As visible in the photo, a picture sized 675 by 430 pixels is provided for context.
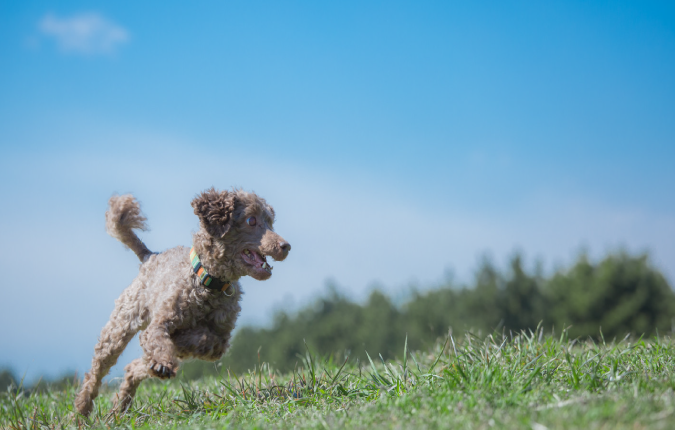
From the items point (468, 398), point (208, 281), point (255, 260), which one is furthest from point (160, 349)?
point (468, 398)

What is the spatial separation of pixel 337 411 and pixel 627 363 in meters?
2.33

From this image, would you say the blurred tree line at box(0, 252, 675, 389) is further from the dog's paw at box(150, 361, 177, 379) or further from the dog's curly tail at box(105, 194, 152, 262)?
the dog's paw at box(150, 361, 177, 379)

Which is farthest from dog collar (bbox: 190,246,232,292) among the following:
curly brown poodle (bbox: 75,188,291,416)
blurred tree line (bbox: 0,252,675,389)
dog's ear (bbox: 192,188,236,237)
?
blurred tree line (bbox: 0,252,675,389)

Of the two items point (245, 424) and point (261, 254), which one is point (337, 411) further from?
point (261, 254)

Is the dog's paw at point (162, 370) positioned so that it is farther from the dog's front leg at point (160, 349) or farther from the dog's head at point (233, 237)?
the dog's head at point (233, 237)

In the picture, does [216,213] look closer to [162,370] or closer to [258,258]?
[258,258]

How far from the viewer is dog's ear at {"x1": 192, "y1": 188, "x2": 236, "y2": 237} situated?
467cm

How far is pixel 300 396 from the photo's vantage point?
14.6 feet

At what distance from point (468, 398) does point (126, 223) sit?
422cm

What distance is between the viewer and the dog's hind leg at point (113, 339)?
5.29 metres

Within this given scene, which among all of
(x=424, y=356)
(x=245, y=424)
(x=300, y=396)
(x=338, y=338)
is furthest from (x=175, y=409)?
(x=338, y=338)

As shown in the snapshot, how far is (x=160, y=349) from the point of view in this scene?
430 cm

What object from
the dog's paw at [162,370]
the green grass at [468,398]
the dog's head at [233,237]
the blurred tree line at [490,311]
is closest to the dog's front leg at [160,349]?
the dog's paw at [162,370]

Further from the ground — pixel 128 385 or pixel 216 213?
pixel 216 213
